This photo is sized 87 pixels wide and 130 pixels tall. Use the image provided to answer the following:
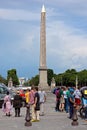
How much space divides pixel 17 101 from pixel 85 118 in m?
4.44

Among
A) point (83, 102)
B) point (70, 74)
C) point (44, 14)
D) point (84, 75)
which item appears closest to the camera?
point (83, 102)

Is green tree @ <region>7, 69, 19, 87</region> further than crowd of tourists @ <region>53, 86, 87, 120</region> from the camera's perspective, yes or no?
Yes

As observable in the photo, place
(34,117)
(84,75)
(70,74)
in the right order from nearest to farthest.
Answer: (34,117) < (84,75) < (70,74)

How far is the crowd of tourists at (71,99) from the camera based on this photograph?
78.7ft

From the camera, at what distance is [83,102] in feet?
79.2

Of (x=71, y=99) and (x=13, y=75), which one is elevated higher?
(x=13, y=75)

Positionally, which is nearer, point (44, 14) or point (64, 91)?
point (64, 91)

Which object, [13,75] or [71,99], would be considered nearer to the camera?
[71,99]

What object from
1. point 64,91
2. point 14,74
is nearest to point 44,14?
point 64,91

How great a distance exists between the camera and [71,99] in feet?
78.3

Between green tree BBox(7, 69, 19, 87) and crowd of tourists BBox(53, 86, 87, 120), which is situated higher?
green tree BBox(7, 69, 19, 87)

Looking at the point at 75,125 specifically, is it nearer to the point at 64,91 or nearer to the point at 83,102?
the point at 83,102

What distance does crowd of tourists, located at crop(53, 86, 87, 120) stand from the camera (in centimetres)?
2398

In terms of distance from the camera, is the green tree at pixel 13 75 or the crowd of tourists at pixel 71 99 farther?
the green tree at pixel 13 75
